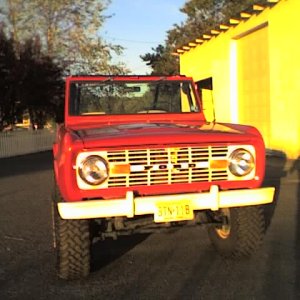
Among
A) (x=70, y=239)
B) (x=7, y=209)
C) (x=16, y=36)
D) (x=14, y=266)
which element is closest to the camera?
(x=70, y=239)

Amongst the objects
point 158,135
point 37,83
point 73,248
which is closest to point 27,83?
point 37,83

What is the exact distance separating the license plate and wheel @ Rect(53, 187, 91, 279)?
799 millimetres

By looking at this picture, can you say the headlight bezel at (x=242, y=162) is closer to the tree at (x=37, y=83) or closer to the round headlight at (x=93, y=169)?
the round headlight at (x=93, y=169)

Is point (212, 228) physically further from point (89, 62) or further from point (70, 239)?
point (89, 62)

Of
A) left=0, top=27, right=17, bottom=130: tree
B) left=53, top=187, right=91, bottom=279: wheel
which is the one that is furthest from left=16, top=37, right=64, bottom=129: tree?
left=53, top=187, right=91, bottom=279: wheel

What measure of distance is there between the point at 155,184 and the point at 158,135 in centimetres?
47

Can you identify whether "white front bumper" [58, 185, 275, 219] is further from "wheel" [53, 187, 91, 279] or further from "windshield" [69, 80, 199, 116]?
"windshield" [69, 80, 199, 116]

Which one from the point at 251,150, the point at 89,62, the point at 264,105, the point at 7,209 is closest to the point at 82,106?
the point at 251,150

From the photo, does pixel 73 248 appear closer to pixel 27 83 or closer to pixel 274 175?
pixel 274 175

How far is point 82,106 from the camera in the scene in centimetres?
730

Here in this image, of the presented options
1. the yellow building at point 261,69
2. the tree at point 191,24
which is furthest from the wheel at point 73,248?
the tree at point 191,24

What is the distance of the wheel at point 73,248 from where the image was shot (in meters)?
5.65

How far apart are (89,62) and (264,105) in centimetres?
2021

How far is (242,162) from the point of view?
570 cm
